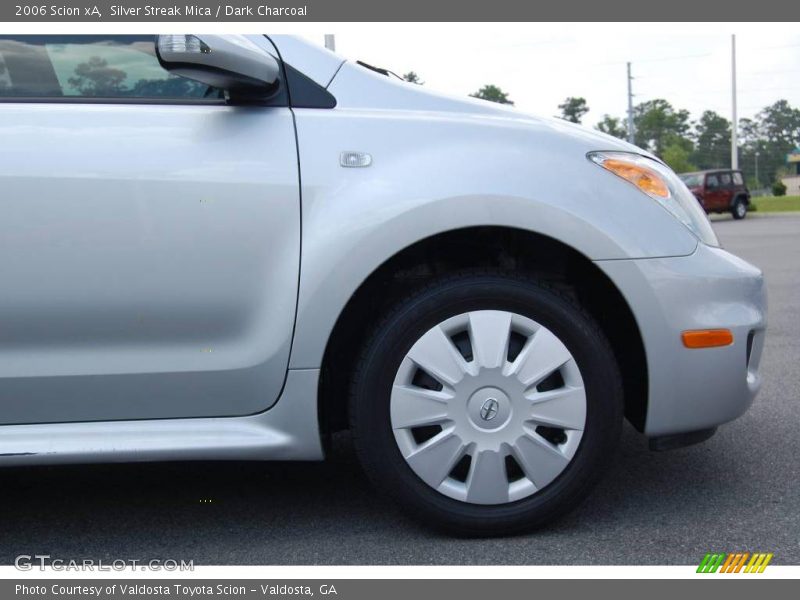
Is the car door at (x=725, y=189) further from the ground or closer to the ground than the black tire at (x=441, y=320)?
closer to the ground

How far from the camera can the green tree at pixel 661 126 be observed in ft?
313

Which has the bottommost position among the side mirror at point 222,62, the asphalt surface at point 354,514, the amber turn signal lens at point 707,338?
the asphalt surface at point 354,514

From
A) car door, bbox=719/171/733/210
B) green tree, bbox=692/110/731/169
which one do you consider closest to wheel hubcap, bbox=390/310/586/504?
car door, bbox=719/171/733/210

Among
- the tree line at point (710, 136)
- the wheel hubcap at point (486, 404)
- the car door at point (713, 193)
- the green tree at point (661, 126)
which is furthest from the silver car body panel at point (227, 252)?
the green tree at point (661, 126)

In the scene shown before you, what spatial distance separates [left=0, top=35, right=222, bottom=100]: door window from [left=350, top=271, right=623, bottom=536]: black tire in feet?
2.74

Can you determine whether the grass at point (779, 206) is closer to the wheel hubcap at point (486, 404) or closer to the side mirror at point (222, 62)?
the wheel hubcap at point (486, 404)

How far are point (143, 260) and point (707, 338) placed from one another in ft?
4.98

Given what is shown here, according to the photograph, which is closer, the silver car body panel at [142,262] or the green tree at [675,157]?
the silver car body panel at [142,262]

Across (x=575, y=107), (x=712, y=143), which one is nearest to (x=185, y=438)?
(x=575, y=107)

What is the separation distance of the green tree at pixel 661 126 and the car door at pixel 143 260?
93.9 metres

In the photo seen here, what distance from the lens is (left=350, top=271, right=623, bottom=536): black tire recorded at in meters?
2.39

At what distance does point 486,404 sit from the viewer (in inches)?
93.8

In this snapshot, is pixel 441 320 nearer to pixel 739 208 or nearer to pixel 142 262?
pixel 142 262

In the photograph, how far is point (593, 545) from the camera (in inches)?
95.7
